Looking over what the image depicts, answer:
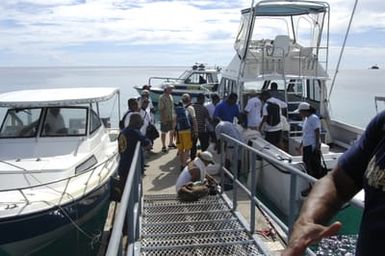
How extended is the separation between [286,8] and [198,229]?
329 inches

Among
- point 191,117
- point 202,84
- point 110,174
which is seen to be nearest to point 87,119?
point 110,174

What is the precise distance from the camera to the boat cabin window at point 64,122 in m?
8.48

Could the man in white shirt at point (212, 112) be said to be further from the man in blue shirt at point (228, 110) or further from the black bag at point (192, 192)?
the black bag at point (192, 192)

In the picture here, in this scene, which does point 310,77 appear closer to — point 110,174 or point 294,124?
point 294,124

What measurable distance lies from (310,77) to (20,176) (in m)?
7.40

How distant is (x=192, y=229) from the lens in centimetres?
564

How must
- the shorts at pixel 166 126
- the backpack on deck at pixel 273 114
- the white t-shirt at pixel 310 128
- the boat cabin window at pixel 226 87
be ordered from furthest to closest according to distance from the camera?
the boat cabin window at pixel 226 87 → the shorts at pixel 166 126 → the backpack on deck at pixel 273 114 → the white t-shirt at pixel 310 128

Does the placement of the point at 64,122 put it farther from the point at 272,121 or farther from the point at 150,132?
the point at 272,121

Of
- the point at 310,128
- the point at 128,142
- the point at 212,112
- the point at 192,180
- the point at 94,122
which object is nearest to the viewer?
the point at 192,180

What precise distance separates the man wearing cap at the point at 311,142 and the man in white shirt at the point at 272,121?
1.68 metres

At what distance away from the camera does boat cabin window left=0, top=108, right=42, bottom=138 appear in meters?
8.41

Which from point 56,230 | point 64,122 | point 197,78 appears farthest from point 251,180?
point 197,78

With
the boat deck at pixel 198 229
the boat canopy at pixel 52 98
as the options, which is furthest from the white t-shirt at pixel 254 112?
the boat deck at pixel 198 229

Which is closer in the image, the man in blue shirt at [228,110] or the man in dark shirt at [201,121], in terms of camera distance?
the man in blue shirt at [228,110]
